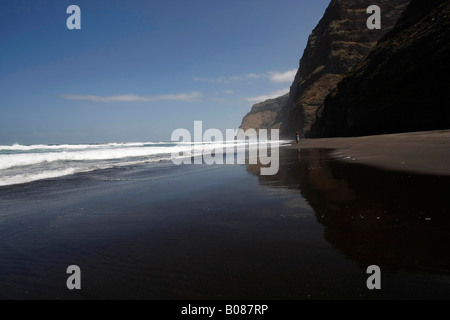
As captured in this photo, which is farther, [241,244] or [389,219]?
[389,219]

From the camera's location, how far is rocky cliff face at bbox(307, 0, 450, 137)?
67.5ft

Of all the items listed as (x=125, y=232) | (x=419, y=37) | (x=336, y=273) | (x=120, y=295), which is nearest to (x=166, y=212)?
(x=125, y=232)

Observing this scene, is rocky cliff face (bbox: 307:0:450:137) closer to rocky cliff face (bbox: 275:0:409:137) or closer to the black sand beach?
the black sand beach

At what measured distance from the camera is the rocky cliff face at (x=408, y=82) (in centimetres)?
2056

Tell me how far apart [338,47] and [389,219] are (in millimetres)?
73248

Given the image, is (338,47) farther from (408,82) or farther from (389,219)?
(389,219)

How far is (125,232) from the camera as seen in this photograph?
3879mm

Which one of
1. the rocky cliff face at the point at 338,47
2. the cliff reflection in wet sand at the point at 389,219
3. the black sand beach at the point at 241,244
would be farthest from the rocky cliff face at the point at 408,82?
the rocky cliff face at the point at 338,47

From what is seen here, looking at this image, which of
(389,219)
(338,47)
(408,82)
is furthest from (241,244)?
(338,47)

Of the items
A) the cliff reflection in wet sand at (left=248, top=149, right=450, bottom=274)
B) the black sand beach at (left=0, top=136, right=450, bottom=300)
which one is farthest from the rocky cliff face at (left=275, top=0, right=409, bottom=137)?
the black sand beach at (left=0, top=136, right=450, bottom=300)

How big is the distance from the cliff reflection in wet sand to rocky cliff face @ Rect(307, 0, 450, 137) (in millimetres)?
21671

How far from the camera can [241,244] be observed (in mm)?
3107

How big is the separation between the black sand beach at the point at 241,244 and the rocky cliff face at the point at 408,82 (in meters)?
21.8
